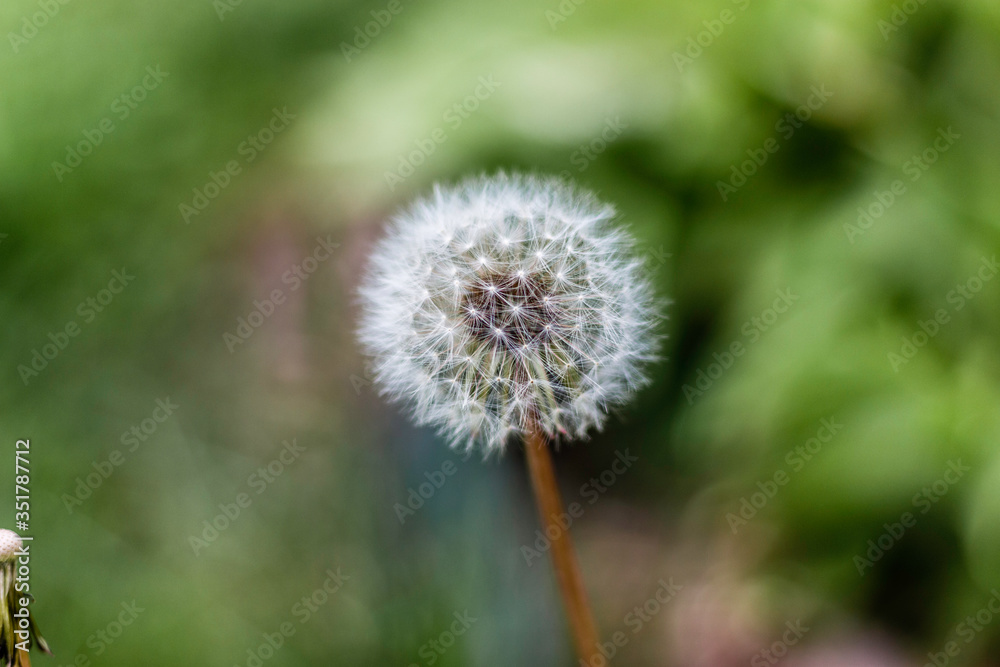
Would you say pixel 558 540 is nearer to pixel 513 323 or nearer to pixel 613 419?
pixel 513 323

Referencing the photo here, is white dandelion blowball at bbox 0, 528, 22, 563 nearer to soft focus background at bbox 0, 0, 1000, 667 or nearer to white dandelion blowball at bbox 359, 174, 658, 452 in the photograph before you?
white dandelion blowball at bbox 359, 174, 658, 452

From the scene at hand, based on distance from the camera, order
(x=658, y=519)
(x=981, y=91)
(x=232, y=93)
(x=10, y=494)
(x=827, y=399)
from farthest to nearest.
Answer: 1. (x=232, y=93)
2. (x=658, y=519)
3. (x=10, y=494)
4. (x=981, y=91)
5. (x=827, y=399)

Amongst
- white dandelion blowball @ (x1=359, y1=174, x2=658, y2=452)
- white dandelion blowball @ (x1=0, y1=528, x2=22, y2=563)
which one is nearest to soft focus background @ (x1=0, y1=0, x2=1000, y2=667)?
white dandelion blowball @ (x1=359, y1=174, x2=658, y2=452)

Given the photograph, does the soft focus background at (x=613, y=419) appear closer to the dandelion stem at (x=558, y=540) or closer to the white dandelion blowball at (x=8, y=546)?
the dandelion stem at (x=558, y=540)

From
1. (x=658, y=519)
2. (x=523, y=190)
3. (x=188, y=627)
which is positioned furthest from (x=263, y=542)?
(x=523, y=190)

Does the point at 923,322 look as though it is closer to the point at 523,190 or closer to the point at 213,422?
the point at 523,190

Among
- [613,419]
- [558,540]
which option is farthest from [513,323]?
[613,419]
